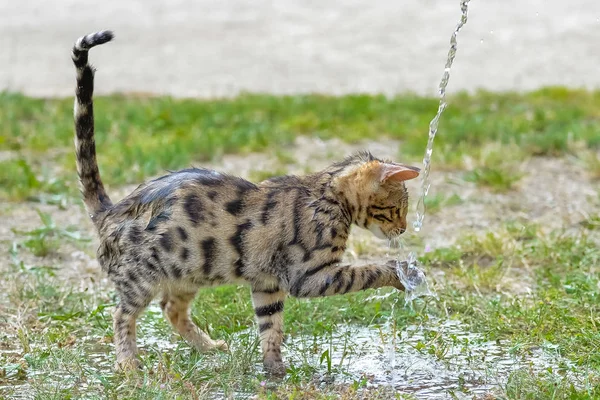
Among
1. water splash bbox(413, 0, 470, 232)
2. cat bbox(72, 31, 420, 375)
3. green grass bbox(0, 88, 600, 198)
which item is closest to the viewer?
cat bbox(72, 31, 420, 375)

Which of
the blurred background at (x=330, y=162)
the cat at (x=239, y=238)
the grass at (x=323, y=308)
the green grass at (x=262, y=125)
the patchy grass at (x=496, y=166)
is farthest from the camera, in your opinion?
the green grass at (x=262, y=125)

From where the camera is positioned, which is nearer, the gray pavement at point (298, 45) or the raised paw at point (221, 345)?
the raised paw at point (221, 345)

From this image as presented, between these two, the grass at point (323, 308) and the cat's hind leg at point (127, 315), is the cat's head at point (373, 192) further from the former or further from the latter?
the cat's hind leg at point (127, 315)

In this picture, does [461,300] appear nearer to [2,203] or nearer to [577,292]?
[577,292]

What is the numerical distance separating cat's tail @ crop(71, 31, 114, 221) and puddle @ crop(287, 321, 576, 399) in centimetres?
134

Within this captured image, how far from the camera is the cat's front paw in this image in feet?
16.7

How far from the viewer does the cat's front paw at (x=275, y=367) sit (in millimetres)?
5082

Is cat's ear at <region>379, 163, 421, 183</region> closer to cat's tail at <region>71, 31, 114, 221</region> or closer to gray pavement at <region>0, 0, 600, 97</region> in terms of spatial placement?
cat's tail at <region>71, 31, 114, 221</region>

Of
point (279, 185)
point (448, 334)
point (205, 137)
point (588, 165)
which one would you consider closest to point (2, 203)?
point (205, 137)

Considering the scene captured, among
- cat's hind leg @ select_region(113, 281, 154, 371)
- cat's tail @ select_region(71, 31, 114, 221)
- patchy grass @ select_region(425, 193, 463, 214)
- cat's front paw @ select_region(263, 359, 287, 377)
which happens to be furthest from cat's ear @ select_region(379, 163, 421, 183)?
patchy grass @ select_region(425, 193, 463, 214)

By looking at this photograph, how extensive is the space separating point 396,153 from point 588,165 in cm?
178

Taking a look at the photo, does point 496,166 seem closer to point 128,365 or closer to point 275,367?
point 275,367

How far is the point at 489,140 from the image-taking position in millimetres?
9750

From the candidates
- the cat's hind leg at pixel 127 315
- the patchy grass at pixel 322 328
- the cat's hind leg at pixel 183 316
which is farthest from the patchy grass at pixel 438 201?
the cat's hind leg at pixel 127 315
